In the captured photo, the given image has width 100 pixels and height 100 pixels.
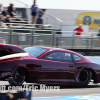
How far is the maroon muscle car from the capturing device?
840 centimetres

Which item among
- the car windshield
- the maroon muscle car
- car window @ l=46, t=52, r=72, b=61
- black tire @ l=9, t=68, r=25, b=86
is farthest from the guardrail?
black tire @ l=9, t=68, r=25, b=86

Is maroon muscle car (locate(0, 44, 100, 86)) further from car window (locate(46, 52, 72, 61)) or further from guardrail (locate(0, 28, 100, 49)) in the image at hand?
guardrail (locate(0, 28, 100, 49))

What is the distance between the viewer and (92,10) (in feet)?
89.6

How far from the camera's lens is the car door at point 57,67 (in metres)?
8.95

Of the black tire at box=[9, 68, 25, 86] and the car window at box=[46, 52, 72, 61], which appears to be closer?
the black tire at box=[9, 68, 25, 86]

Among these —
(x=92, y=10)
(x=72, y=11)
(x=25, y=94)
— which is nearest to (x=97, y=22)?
(x=92, y=10)

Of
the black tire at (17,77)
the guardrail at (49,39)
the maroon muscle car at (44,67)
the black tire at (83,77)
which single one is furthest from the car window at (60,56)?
the guardrail at (49,39)

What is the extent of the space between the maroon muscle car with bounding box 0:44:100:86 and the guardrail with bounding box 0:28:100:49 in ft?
21.1

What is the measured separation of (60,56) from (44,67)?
Answer: 0.80 metres

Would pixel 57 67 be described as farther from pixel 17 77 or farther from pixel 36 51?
pixel 17 77

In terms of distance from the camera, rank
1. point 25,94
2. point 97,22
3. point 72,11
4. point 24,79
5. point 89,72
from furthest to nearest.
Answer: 1. point 97,22
2. point 72,11
3. point 89,72
4. point 24,79
5. point 25,94

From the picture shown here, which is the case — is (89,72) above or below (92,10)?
below

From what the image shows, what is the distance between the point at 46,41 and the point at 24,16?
14.3 feet

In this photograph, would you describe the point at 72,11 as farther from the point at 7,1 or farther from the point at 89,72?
the point at 89,72
